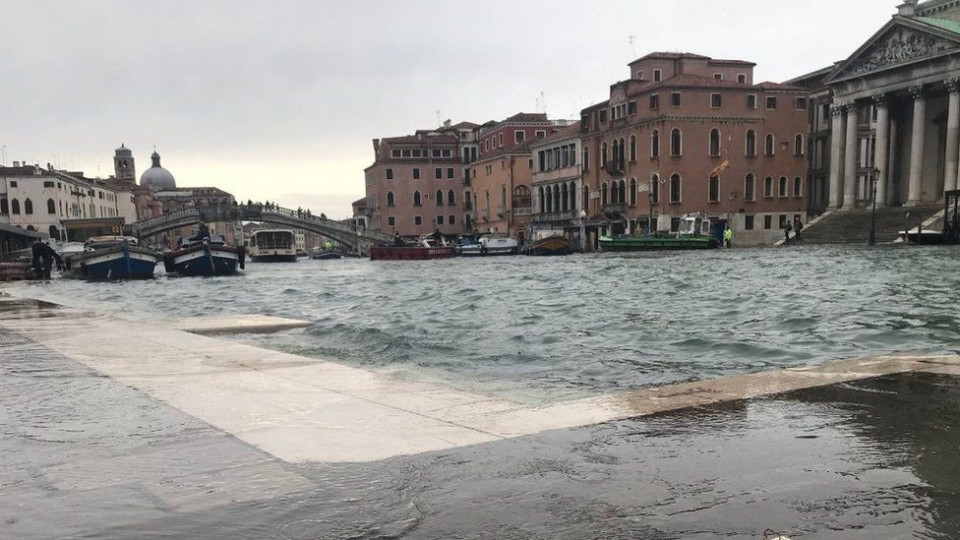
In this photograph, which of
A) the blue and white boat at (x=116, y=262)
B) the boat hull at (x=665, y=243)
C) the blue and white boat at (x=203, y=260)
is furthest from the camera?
the boat hull at (x=665, y=243)

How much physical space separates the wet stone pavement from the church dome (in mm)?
140894

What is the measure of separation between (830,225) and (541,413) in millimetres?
45349

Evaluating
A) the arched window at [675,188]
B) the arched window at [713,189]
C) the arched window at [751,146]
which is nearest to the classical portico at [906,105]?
the arched window at [751,146]

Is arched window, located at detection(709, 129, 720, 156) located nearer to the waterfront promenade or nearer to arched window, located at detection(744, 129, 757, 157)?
arched window, located at detection(744, 129, 757, 157)

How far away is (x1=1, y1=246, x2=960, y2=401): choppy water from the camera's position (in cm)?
767

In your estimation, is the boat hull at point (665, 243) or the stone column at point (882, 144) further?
the stone column at point (882, 144)

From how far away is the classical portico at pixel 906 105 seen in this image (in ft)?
136

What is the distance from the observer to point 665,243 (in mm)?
42156

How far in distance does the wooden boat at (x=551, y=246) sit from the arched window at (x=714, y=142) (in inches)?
457

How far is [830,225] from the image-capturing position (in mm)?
44094

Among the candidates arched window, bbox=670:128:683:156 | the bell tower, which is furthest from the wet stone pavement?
→ the bell tower

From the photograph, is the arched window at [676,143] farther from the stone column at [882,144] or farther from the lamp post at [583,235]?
the stone column at [882,144]

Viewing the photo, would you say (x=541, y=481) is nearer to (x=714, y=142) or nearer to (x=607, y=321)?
(x=607, y=321)

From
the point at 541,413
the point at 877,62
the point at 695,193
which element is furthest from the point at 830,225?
the point at 541,413
